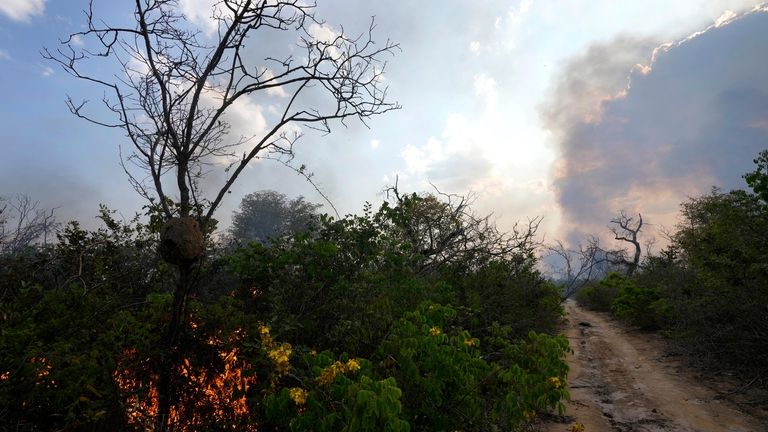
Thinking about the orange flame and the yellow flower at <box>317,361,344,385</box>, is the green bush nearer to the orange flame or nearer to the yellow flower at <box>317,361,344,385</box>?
the yellow flower at <box>317,361,344,385</box>

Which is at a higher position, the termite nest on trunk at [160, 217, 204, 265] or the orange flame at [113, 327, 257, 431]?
the termite nest on trunk at [160, 217, 204, 265]

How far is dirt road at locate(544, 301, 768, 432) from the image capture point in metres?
5.48

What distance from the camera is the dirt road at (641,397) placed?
5484 millimetres

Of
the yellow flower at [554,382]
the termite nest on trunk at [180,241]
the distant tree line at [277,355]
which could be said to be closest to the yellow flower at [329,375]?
the distant tree line at [277,355]

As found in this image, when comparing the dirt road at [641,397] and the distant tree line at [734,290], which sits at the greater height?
the distant tree line at [734,290]

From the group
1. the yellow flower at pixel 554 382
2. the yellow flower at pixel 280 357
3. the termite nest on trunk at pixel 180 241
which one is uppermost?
the termite nest on trunk at pixel 180 241

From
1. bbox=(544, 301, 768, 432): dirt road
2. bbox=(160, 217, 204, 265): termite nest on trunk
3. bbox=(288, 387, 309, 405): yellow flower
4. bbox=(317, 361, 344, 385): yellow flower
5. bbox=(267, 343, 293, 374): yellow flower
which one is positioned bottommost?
bbox=(544, 301, 768, 432): dirt road

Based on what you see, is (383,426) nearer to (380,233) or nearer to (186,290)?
(186,290)

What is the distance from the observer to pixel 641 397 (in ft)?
21.9

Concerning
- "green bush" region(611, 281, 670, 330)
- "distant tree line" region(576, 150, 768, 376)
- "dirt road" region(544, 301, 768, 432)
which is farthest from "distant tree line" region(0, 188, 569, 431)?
"green bush" region(611, 281, 670, 330)

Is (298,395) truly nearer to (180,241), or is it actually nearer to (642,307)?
(180,241)

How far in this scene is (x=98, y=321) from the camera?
3646mm

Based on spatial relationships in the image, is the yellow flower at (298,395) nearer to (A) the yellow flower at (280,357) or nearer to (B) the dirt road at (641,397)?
(A) the yellow flower at (280,357)

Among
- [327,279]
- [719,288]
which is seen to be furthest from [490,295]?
[327,279]
